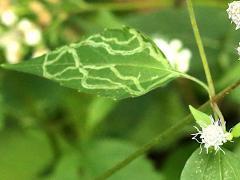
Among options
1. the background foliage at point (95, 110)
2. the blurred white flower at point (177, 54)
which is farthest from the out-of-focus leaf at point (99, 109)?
the blurred white flower at point (177, 54)

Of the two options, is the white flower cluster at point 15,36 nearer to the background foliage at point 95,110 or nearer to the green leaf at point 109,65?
the background foliage at point 95,110

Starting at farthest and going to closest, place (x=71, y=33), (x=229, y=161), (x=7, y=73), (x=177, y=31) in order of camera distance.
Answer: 1. (x=71, y=33)
2. (x=177, y=31)
3. (x=7, y=73)
4. (x=229, y=161)

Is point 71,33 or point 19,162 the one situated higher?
point 71,33

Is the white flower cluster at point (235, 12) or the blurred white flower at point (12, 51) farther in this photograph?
the blurred white flower at point (12, 51)

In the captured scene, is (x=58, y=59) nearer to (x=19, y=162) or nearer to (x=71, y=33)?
(x=19, y=162)

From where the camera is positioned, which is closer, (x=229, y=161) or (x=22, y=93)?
(x=229, y=161)

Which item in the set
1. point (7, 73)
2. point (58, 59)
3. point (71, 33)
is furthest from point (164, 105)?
point (58, 59)
